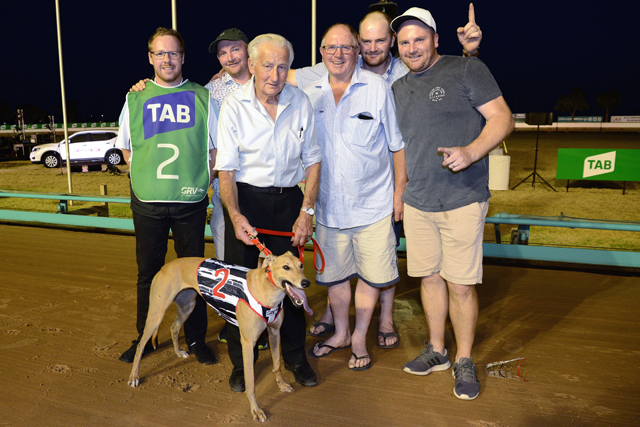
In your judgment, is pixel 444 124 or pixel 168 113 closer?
pixel 444 124

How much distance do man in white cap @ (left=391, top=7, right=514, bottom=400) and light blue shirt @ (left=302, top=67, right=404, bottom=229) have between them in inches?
5.1

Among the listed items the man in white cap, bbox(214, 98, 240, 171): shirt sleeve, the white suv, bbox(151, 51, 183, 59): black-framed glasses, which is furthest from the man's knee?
the white suv

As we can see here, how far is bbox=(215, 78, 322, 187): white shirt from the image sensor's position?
241 centimetres

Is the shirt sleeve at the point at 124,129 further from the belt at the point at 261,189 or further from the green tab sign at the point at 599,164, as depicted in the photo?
the green tab sign at the point at 599,164

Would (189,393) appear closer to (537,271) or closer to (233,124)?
(233,124)

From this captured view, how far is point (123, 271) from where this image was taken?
4867 millimetres

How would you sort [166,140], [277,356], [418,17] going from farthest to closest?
1. [166,140]
2. [277,356]
3. [418,17]

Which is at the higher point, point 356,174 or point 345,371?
point 356,174

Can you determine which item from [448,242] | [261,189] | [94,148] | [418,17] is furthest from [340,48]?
[94,148]

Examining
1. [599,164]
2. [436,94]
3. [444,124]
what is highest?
[436,94]

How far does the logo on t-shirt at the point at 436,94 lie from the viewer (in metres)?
2.42

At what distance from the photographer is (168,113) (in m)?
2.69

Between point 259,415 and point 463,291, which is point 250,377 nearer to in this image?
point 259,415

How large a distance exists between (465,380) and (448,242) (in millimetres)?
796
